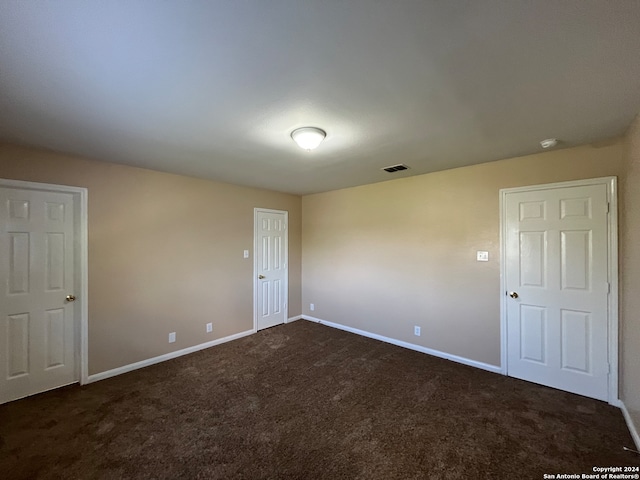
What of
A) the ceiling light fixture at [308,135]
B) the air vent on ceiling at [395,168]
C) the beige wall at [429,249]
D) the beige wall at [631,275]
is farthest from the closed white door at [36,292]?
the beige wall at [631,275]

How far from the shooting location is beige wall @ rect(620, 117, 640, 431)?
1995 mm

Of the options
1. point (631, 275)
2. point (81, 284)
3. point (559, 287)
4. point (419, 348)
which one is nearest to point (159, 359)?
point (81, 284)

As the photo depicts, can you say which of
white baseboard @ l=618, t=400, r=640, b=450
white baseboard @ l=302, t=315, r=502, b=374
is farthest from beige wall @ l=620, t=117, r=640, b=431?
white baseboard @ l=302, t=315, r=502, b=374

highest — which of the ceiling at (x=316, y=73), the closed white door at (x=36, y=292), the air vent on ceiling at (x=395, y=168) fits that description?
the air vent on ceiling at (x=395, y=168)

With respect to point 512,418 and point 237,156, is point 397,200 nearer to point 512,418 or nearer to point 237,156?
point 237,156

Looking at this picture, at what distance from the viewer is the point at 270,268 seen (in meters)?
4.66

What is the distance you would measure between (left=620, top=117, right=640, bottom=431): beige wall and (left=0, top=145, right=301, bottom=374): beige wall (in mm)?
4256

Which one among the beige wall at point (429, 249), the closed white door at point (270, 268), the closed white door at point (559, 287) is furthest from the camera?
the closed white door at point (270, 268)

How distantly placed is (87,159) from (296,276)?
3442mm

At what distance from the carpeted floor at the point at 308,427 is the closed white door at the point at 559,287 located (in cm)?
24

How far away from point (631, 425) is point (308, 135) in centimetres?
340

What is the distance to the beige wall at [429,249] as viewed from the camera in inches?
116

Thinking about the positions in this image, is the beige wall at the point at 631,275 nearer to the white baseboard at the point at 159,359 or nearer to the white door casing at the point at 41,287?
the white baseboard at the point at 159,359

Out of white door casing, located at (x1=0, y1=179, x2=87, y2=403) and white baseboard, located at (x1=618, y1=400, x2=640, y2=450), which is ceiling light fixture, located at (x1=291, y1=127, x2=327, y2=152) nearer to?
white door casing, located at (x1=0, y1=179, x2=87, y2=403)
